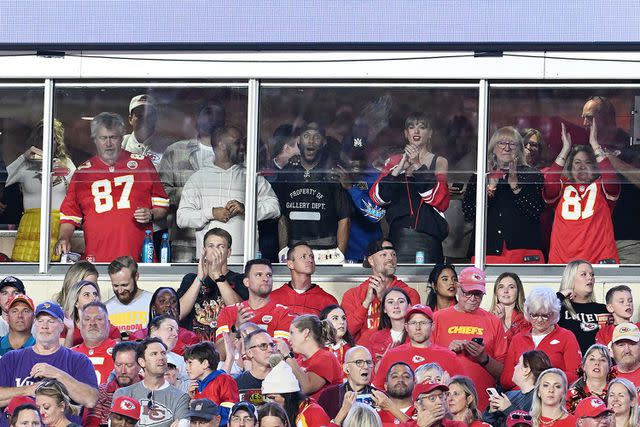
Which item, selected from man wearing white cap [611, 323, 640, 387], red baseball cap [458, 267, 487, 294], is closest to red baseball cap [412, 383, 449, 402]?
man wearing white cap [611, 323, 640, 387]

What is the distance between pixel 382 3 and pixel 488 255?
236cm

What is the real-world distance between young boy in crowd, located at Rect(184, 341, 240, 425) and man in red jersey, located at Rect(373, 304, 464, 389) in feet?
3.55

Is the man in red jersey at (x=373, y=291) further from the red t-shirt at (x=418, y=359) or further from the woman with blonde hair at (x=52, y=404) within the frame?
the woman with blonde hair at (x=52, y=404)

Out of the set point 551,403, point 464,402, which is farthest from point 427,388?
point 551,403

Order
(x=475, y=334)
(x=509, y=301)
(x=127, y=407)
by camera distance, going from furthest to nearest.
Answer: (x=509, y=301), (x=475, y=334), (x=127, y=407)

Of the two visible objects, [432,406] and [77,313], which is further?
[77,313]

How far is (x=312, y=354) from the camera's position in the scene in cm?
1169

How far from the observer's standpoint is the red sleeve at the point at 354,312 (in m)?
13.1

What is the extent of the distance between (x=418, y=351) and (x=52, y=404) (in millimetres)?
2587

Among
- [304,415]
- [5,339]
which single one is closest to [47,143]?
[5,339]

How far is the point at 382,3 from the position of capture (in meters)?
14.9

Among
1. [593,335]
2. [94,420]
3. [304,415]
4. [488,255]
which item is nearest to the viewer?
[304,415]

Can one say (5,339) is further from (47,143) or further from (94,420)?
(47,143)

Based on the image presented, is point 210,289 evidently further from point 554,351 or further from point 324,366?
point 554,351
